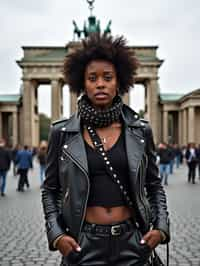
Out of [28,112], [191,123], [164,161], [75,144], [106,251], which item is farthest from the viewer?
[28,112]

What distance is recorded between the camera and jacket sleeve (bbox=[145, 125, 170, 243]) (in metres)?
2.29

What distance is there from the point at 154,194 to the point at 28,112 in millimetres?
57332

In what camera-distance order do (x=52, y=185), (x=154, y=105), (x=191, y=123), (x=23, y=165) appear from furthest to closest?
1. (x=154, y=105)
2. (x=191, y=123)
3. (x=23, y=165)
4. (x=52, y=185)

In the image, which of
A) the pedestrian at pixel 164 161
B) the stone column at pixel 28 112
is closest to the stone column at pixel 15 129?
the stone column at pixel 28 112

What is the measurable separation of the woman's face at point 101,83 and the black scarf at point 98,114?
0.13 feet

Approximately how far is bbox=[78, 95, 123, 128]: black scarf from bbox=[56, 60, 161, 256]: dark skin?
3 centimetres

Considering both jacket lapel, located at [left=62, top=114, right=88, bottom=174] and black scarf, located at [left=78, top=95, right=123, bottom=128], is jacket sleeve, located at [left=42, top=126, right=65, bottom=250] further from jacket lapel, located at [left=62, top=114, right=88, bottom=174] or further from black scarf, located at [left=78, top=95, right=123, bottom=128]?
black scarf, located at [left=78, top=95, right=123, bottom=128]

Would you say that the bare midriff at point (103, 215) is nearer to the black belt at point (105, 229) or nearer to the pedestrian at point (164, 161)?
the black belt at point (105, 229)

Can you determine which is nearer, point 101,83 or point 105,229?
point 105,229

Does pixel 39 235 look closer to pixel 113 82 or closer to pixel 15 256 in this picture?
pixel 15 256

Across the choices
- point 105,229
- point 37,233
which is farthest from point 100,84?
point 37,233

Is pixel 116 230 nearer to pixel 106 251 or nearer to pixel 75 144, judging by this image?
pixel 106 251

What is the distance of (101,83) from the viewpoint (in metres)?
2.30

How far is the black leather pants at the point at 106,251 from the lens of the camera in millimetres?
2117
